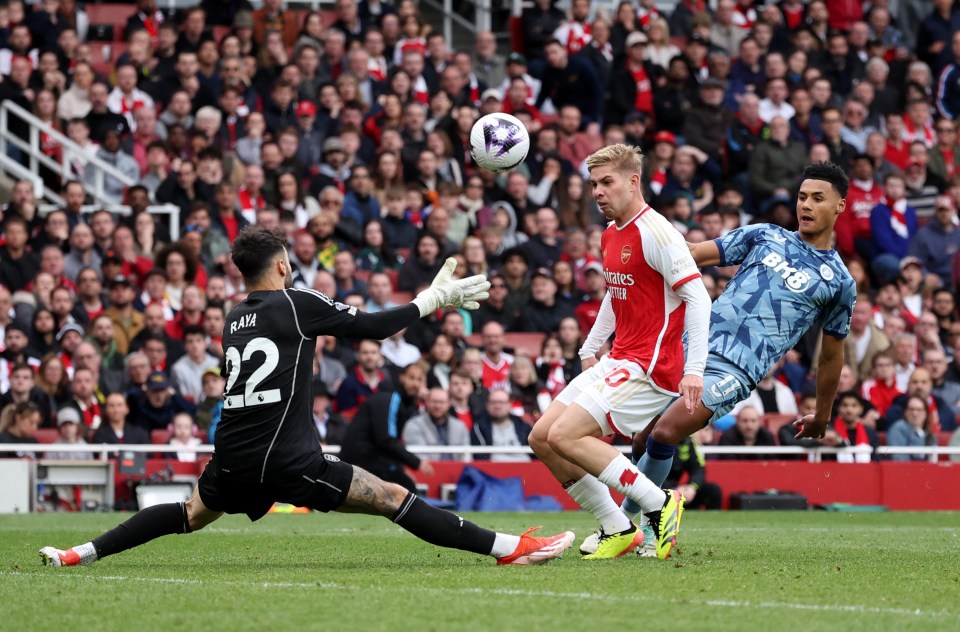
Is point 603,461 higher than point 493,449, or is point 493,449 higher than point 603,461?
point 603,461

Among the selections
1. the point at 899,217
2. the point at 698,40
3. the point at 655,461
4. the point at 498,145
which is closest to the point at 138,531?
the point at 655,461

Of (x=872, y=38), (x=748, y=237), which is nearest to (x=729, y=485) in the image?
(x=748, y=237)

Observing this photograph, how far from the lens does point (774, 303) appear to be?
891 centimetres

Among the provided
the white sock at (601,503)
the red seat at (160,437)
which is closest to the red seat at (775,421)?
the red seat at (160,437)

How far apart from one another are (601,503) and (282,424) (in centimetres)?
192

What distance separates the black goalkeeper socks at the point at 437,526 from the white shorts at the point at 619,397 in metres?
0.95

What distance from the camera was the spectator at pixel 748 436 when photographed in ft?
53.9

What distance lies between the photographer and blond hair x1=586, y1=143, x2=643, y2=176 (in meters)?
8.49

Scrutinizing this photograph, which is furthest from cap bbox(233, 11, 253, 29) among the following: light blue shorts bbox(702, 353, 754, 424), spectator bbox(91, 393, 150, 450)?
light blue shorts bbox(702, 353, 754, 424)

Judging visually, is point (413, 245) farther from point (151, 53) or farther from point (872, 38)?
point (872, 38)

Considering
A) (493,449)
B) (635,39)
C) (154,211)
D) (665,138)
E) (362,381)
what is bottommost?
(493,449)

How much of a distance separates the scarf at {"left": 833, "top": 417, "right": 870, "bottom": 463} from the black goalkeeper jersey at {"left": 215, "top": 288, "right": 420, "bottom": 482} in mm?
9832

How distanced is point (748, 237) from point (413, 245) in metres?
9.84

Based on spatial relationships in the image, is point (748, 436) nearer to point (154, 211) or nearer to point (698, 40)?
point (154, 211)
